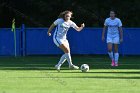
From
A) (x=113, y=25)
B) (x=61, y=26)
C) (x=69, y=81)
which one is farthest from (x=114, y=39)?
(x=69, y=81)

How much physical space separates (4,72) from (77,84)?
4.86 m

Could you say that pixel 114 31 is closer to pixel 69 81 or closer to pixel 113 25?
pixel 113 25

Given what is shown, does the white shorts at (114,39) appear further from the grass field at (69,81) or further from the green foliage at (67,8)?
the green foliage at (67,8)

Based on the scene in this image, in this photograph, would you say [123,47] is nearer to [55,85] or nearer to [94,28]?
[94,28]

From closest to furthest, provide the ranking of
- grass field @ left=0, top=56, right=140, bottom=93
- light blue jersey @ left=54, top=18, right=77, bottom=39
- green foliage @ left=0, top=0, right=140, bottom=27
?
grass field @ left=0, top=56, right=140, bottom=93
light blue jersey @ left=54, top=18, right=77, bottom=39
green foliage @ left=0, top=0, right=140, bottom=27

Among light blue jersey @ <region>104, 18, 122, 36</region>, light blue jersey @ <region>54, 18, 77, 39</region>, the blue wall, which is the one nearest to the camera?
light blue jersey @ <region>54, 18, 77, 39</region>

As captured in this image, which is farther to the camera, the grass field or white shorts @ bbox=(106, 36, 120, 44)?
white shorts @ bbox=(106, 36, 120, 44)

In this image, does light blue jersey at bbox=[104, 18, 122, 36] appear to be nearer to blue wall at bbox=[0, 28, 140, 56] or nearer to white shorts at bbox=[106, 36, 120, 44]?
white shorts at bbox=[106, 36, 120, 44]

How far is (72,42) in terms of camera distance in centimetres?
→ 3509

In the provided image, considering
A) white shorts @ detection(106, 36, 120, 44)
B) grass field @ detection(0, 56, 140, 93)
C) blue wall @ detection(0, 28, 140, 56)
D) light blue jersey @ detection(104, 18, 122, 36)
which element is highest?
light blue jersey @ detection(104, 18, 122, 36)

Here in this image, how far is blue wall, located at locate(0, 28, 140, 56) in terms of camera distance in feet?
115

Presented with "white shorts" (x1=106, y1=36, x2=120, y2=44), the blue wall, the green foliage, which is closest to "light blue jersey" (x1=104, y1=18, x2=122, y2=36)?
"white shorts" (x1=106, y1=36, x2=120, y2=44)

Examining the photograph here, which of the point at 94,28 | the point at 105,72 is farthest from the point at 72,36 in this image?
the point at 105,72

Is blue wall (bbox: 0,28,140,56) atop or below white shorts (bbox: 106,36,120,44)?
below
